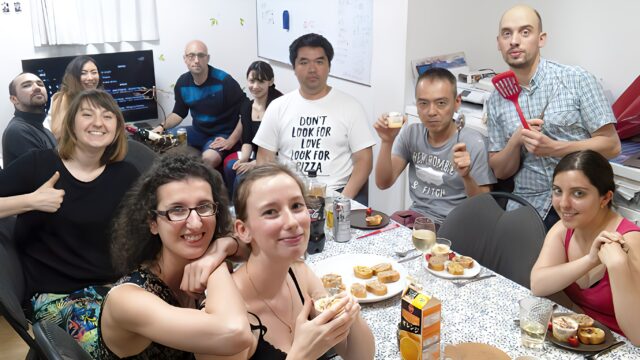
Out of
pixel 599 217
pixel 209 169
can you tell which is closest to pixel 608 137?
pixel 599 217

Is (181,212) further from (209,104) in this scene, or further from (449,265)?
(209,104)

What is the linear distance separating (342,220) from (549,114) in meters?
1.12

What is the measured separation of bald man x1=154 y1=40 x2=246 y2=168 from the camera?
4.51 meters

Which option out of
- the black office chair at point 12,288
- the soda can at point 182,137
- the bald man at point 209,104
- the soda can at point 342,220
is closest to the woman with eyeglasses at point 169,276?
the black office chair at point 12,288

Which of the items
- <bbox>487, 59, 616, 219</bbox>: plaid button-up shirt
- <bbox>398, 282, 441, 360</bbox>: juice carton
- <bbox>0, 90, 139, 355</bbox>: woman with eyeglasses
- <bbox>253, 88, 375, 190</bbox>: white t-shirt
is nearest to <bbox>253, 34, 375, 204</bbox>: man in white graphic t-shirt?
<bbox>253, 88, 375, 190</bbox>: white t-shirt

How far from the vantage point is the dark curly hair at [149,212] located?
1489 mm

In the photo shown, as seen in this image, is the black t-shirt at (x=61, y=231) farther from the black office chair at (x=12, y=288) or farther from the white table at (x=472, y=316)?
the white table at (x=472, y=316)

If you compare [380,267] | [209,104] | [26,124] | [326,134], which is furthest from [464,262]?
[209,104]

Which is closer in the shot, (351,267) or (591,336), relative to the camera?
(591,336)

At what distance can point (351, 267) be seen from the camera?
75.9 inches

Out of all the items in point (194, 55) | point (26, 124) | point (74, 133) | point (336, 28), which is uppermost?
point (336, 28)

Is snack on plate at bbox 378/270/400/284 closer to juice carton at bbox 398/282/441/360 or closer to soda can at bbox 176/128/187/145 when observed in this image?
juice carton at bbox 398/282/441/360

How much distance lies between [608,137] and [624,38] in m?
1.00

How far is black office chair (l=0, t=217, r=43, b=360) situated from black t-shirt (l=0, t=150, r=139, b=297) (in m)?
0.06
